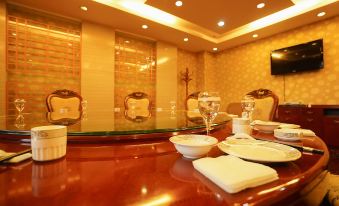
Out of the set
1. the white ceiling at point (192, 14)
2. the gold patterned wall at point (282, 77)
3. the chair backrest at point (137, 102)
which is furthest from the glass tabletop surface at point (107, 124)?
the gold patterned wall at point (282, 77)

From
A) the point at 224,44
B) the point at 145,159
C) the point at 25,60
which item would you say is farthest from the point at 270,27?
the point at 25,60

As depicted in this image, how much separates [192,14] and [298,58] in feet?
9.21

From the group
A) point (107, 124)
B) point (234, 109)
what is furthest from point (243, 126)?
point (234, 109)

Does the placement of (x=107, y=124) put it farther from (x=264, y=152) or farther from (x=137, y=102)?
(x=137, y=102)

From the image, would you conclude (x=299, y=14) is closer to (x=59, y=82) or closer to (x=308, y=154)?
(x=308, y=154)

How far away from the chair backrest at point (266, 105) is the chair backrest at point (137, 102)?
1.69 m

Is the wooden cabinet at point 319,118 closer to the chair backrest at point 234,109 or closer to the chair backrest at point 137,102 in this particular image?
the chair backrest at point 234,109

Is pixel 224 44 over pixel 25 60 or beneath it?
over

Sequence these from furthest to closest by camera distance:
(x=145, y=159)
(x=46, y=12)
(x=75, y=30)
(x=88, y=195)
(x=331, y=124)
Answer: (x=75, y=30) → (x=46, y=12) → (x=331, y=124) → (x=145, y=159) → (x=88, y=195)

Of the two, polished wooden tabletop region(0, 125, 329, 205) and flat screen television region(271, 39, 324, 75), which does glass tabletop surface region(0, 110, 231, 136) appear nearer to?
polished wooden tabletop region(0, 125, 329, 205)

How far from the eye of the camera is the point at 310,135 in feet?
3.06

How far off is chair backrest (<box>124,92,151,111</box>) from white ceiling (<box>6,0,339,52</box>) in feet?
6.11

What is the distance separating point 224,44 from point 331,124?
341cm

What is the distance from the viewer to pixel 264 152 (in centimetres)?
55
